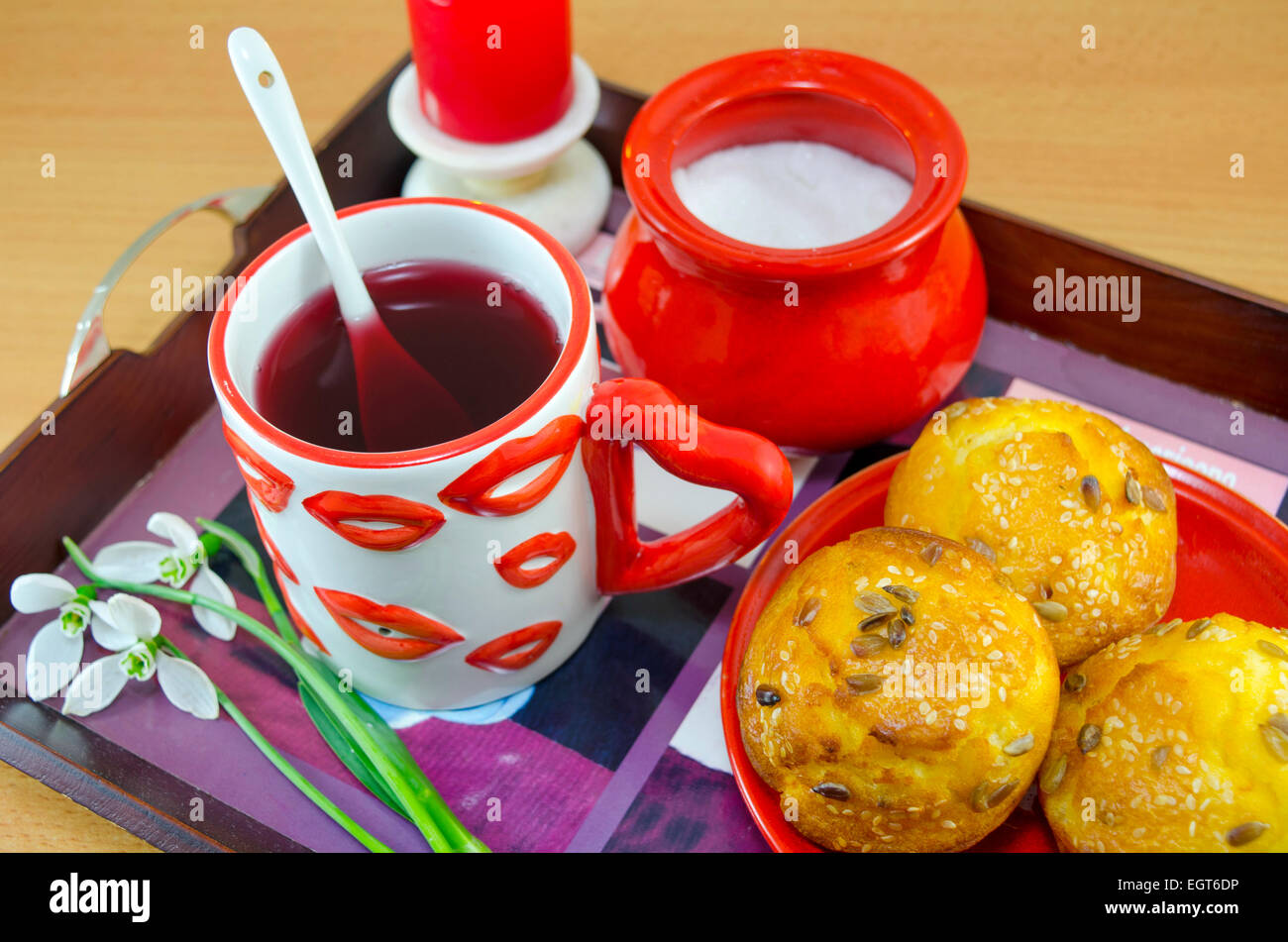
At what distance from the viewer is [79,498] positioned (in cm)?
90

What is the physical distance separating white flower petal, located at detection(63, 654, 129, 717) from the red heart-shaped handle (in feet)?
1.17

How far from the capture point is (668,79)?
1.32 m

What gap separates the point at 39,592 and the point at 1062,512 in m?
0.71

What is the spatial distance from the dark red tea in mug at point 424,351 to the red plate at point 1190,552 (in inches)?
A: 9.0

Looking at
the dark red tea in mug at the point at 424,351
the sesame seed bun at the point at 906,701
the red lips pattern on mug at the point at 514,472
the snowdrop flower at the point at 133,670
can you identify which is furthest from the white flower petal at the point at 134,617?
the sesame seed bun at the point at 906,701

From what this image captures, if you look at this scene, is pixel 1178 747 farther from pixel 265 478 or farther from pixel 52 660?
pixel 52 660

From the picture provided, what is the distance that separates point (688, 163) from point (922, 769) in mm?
498

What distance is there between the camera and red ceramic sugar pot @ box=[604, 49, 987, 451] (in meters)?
0.80

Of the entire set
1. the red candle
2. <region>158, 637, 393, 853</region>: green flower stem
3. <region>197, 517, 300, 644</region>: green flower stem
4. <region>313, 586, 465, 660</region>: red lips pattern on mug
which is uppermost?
the red candle

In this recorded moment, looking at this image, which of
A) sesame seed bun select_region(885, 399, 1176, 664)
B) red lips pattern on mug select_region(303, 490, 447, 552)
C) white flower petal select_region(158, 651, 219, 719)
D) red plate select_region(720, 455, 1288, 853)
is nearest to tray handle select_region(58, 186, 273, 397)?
white flower petal select_region(158, 651, 219, 719)

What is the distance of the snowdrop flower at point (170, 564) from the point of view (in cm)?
87

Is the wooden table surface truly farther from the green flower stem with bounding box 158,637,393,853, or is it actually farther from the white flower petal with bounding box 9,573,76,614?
the green flower stem with bounding box 158,637,393,853

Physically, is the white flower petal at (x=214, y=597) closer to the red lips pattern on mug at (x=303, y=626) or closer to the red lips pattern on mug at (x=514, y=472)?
the red lips pattern on mug at (x=303, y=626)
